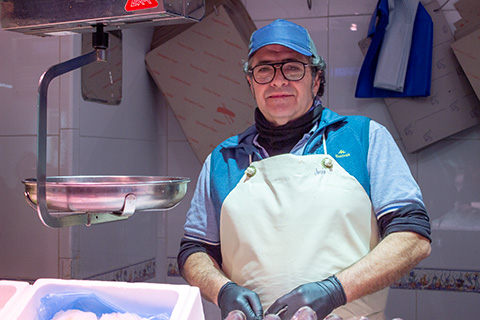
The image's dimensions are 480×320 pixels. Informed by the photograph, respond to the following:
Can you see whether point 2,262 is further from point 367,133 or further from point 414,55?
point 414,55

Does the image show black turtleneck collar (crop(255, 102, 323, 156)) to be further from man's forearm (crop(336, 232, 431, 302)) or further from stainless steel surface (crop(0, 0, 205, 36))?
stainless steel surface (crop(0, 0, 205, 36))

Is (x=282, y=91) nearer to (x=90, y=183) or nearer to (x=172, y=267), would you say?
(x=90, y=183)

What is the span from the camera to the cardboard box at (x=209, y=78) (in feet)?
9.43

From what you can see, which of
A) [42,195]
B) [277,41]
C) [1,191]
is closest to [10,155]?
[1,191]

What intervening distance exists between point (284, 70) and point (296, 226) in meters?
0.51

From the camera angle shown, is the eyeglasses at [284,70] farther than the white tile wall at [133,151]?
No

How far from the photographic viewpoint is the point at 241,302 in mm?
1240

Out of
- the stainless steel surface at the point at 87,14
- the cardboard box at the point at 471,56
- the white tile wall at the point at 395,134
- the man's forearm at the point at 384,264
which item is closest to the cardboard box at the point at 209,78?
the white tile wall at the point at 395,134

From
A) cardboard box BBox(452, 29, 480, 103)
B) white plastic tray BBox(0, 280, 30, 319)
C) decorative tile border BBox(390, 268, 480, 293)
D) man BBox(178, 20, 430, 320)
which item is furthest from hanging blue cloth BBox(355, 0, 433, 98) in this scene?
white plastic tray BBox(0, 280, 30, 319)

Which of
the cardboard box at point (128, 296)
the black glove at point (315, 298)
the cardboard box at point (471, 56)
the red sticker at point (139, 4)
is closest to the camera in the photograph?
the red sticker at point (139, 4)

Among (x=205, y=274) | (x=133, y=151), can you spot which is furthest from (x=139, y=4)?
(x=133, y=151)

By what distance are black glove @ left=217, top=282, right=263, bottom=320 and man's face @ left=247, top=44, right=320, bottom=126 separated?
583 mm

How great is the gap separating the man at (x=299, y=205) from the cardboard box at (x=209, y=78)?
117 centimetres

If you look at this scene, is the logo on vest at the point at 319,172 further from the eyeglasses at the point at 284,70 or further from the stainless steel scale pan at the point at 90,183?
the stainless steel scale pan at the point at 90,183
